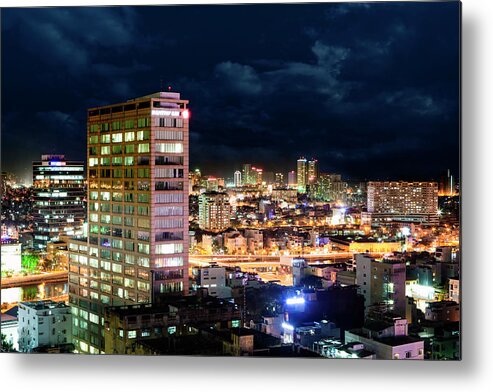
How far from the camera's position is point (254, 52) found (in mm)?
4496

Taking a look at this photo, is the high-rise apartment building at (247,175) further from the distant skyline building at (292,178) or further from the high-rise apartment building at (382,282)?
the high-rise apartment building at (382,282)

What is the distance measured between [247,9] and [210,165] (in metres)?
1.27

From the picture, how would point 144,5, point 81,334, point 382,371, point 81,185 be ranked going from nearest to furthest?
point 382,371
point 144,5
point 81,334
point 81,185

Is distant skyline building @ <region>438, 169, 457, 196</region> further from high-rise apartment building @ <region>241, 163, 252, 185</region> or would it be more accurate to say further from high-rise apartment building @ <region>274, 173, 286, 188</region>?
high-rise apartment building @ <region>241, 163, 252, 185</region>

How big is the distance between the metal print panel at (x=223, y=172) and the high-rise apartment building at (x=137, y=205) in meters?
0.01

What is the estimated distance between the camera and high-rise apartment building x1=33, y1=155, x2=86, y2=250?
195 inches

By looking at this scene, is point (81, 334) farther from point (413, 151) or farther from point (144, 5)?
point (413, 151)

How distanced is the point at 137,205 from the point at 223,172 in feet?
2.28

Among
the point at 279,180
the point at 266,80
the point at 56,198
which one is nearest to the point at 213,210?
the point at 279,180

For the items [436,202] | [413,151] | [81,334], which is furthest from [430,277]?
[81,334]

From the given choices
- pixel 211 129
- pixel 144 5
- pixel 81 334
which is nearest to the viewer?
pixel 144 5

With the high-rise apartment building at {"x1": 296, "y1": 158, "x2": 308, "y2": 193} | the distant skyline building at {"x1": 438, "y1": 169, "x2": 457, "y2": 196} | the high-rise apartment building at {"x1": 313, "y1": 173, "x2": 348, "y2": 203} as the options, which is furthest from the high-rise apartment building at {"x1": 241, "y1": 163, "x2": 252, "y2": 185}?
the distant skyline building at {"x1": 438, "y1": 169, "x2": 457, "y2": 196}

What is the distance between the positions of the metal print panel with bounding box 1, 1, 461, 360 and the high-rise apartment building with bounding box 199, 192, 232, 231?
0.06 ft

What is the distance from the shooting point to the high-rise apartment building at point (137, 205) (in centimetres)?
484
